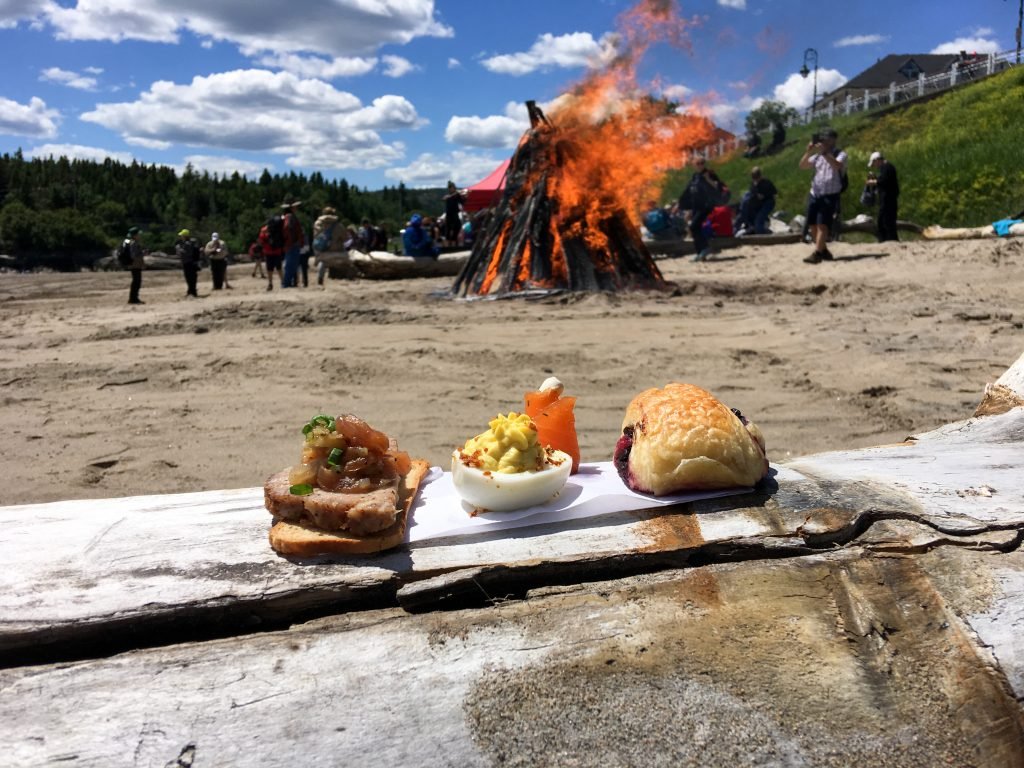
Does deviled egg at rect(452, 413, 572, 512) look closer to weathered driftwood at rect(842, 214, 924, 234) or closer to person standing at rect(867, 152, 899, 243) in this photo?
person standing at rect(867, 152, 899, 243)

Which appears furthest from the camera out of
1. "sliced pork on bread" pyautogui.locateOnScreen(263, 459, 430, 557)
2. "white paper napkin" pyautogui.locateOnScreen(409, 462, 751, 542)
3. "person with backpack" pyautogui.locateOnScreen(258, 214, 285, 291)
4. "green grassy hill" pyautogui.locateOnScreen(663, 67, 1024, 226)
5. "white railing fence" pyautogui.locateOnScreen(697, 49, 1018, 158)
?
"white railing fence" pyautogui.locateOnScreen(697, 49, 1018, 158)

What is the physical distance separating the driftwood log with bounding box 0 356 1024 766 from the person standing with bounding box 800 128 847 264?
11559mm

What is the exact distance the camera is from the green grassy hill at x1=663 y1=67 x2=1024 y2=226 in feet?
57.0

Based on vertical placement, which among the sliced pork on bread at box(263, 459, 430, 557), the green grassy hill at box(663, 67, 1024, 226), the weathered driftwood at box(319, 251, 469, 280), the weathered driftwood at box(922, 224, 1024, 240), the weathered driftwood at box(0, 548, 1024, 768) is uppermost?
the green grassy hill at box(663, 67, 1024, 226)

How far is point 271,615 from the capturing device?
179 cm

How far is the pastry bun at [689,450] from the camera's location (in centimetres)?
219

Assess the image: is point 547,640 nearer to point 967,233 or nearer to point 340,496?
point 340,496

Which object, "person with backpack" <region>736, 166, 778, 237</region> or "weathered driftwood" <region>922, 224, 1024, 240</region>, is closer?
"weathered driftwood" <region>922, 224, 1024, 240</region>

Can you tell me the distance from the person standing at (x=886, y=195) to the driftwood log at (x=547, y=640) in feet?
46.5

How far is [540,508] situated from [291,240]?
48.8 ft

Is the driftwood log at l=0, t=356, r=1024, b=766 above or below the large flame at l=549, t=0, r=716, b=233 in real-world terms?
below

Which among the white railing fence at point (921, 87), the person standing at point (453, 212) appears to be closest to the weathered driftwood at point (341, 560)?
the person standing at point (453, 212)

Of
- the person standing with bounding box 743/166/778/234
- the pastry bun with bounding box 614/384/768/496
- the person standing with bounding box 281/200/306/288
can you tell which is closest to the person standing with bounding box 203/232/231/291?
the person standing with bounding box 281/200/306/288

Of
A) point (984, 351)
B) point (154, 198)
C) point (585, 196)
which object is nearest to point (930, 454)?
point (984, 351)
